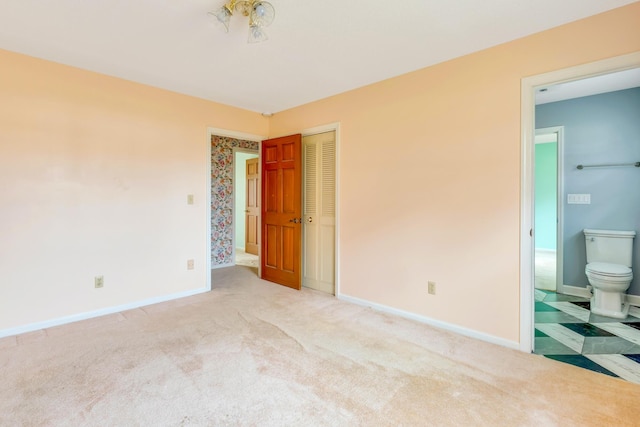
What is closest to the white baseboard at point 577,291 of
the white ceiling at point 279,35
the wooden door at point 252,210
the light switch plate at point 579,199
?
the light switch plate at point 579,199

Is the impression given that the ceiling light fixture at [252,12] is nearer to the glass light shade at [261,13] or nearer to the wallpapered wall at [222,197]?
the glass light shade at [261,13]

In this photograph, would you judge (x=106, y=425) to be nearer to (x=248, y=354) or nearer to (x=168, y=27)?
(x=248, y=354)

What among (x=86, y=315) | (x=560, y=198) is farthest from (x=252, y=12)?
(x=560, y=198)

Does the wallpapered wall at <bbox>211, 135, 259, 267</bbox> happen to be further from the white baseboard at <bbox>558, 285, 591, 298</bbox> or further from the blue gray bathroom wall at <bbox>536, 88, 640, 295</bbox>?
the white baseboard at <bbox>558, 285, 591, 298</bbox>

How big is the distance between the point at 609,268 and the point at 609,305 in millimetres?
370

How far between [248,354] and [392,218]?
5.99 ft

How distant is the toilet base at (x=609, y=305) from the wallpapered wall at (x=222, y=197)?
511cm

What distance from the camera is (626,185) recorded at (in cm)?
342

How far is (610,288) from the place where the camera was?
3043 millimetres

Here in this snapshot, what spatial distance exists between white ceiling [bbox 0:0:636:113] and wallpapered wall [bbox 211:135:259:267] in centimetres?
226

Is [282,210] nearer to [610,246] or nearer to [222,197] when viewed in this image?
[222,197]

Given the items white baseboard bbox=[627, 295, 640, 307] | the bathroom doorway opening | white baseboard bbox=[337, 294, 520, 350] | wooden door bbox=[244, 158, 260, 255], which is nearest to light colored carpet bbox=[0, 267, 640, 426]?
white baseboard bbox=[337, 294, 520, 350]

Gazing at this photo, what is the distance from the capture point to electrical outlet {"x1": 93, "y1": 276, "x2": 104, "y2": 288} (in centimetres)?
306

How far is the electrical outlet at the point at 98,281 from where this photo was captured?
306cm
